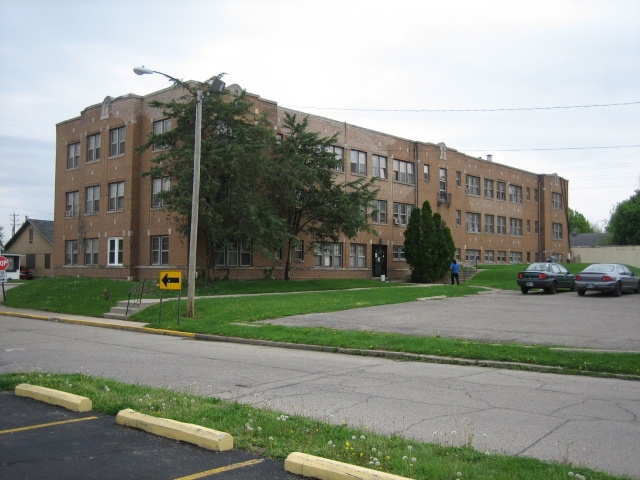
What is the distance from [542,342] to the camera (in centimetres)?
1434

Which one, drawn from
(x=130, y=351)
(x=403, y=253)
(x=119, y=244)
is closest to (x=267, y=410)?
Result: (x=130, y=351)

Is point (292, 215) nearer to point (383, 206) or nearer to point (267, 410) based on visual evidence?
point (383, 206)

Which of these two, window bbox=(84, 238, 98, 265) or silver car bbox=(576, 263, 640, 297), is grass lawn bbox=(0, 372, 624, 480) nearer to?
silver car bbox=(576, 263, 640, 297)

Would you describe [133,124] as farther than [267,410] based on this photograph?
Yes

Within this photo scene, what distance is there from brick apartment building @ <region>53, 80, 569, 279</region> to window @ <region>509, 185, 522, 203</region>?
46 cm

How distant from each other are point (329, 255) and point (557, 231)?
33.5 metres

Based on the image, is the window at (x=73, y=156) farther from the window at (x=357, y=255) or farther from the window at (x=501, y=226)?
the window at (x=501, y=226)

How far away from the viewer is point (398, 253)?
45250 mm

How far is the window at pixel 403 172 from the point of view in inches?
1788

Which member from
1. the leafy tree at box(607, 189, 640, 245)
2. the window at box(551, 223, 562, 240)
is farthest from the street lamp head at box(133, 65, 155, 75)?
the leafy tree at box(607, 189, 640, 245)

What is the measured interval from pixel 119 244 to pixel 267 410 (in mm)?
31333

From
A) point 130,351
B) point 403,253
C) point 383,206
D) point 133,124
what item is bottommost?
point 130,351

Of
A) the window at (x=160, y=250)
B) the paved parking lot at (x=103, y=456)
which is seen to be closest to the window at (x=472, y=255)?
the window at (x=160, y=250)

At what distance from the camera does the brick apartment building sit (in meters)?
34.9
